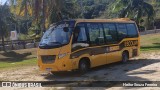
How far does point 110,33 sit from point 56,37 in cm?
395

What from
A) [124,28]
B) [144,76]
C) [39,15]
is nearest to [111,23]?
[124,28]

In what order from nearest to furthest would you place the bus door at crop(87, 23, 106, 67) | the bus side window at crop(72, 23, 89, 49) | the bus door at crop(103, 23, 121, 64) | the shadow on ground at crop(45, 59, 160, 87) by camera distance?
the shadow on ground at crop(45, 59, 160, 87) → the bus side window at crop(72, 23, 89, 49) → the bus door at crop(87, 23, 106, 67) → the bus door at crop(103, 23, 121, 64)

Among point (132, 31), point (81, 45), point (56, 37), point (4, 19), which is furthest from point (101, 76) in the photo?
point (4, 19)

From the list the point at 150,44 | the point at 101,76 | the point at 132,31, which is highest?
the point at 132,31

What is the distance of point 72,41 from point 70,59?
82 centimetres

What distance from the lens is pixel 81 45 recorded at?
49.4 ft

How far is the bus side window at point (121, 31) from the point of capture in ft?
60.7

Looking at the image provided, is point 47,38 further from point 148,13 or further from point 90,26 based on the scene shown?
point 148,13

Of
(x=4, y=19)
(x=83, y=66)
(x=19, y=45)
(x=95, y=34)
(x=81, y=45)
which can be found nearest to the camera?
(x=81, y=45)

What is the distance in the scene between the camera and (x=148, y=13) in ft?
125

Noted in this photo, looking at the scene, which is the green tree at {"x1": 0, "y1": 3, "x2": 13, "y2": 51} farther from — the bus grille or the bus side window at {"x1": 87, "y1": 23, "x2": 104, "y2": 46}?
the bus grille

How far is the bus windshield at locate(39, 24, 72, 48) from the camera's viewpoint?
14.5 meters

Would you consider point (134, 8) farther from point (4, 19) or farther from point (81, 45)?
point (81, 45)

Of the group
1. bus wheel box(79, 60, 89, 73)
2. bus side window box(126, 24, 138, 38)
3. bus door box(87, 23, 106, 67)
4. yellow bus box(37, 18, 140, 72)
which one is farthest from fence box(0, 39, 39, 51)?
bus wheel box(79, 60, 89, 73)
